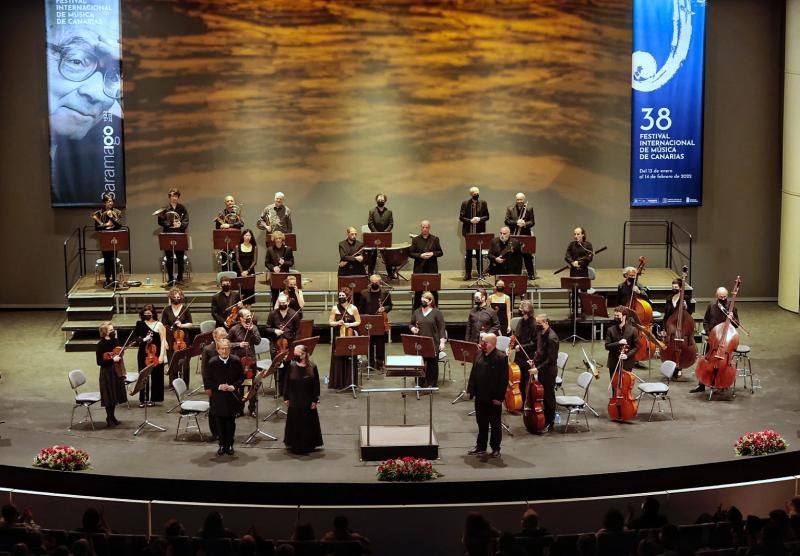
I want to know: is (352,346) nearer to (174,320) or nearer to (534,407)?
(174,320)

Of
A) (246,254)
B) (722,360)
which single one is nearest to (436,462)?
(722,360)

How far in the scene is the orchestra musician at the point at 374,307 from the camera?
17.5m

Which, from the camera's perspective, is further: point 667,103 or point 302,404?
point 667,103

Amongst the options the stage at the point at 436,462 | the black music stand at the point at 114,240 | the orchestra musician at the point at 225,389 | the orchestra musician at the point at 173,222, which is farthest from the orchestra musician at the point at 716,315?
the black music stand at the point at 114,240

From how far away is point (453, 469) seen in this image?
13797mm

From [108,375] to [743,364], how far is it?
27.1 ft

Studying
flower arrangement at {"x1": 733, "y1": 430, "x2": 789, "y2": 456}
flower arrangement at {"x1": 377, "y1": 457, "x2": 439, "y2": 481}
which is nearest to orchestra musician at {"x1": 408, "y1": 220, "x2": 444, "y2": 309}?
flower arrangement at {"x1": 377, "y1": 457, "x2": 439, "y2": 481}

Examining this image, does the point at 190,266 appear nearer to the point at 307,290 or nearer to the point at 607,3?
the point at 307,290

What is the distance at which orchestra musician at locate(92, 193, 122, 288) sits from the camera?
1998 cm

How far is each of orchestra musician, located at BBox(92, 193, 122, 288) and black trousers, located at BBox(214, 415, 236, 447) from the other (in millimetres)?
6435

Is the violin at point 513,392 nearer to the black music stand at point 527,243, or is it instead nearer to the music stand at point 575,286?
the music stand at point 575,286

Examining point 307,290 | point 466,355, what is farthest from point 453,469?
point 307,290

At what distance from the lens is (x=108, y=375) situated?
15.1 metres

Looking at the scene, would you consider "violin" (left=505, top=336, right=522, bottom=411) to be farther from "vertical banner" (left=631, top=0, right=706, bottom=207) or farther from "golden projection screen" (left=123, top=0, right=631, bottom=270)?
"vertical banner" (left=631, top=0, right=706, bottom=207)
